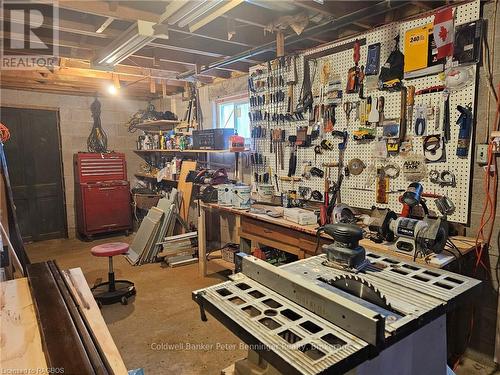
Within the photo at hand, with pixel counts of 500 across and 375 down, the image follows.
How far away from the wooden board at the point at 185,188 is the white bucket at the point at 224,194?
1.16 meters

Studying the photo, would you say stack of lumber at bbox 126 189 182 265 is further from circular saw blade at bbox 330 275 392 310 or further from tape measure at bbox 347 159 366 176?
circular saw blade at bbox 330 275 392 310

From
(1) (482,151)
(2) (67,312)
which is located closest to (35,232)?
(2) (67,312)

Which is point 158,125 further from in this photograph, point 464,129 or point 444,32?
point 464,129

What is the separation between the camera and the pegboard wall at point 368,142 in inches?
76.7

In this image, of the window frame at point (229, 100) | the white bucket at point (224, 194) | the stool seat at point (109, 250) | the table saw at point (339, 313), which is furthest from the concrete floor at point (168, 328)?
the window frame at point (229, 100)

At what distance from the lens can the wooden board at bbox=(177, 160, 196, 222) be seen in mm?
4355

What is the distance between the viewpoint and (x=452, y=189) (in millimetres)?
1986

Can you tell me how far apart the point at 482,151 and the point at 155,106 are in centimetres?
522

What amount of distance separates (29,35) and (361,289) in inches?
131

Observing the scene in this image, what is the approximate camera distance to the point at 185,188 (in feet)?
14.4

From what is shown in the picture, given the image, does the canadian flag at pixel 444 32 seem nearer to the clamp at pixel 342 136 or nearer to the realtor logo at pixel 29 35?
the clamp at pixel 342 136

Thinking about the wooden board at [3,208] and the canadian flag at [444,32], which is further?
the wooden board at [3,208]

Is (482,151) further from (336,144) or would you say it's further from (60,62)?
(60,62)

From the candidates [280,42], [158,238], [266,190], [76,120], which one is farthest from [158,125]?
[280,42]
